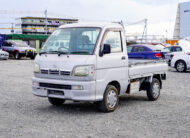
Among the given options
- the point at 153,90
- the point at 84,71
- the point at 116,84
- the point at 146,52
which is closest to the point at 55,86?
the point at 84,71

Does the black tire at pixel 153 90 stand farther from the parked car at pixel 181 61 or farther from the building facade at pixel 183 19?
the building facade at pixel 183 19

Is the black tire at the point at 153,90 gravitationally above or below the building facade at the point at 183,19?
below

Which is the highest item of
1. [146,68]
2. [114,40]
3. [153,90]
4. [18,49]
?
[114,40]

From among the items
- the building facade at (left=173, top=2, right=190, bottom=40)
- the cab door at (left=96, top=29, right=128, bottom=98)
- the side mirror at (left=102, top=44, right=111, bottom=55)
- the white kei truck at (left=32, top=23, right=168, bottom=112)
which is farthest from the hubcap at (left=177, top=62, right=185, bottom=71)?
the building facade at (left=173, top=2, right=190, bottom=40)

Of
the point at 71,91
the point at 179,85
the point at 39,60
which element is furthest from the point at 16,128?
the point at 179,85

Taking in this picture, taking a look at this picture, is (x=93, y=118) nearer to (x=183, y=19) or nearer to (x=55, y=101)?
(x=55, y=101)

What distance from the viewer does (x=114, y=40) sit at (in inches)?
306

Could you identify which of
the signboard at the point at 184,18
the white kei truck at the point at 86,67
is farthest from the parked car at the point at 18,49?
the signboard at the point at 184,18

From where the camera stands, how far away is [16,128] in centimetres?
605

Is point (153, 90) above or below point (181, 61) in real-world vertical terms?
below

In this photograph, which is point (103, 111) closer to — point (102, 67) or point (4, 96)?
point (102, 67)

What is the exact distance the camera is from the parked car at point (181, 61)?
61.8ft

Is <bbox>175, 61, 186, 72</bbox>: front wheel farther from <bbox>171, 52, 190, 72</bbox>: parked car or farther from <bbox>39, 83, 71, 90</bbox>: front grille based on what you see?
<bbox>39, 83, 71, 90</bbox>: front grille

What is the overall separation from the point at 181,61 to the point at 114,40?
1234cm
